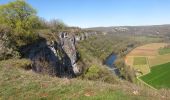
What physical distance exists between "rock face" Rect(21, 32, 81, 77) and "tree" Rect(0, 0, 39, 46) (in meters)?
1.22

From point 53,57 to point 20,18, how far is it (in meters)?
6.91

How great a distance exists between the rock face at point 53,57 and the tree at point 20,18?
1.22 meters

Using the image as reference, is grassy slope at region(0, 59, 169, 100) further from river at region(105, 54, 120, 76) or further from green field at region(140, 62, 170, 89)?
river at region(105, 54, 120, 76)

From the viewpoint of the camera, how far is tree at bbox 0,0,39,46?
2973 centimetres

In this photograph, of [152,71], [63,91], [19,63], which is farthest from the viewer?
[152,71]

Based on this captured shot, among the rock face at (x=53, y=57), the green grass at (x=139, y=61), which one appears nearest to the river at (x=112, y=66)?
the green grass at (x=139, y=61)

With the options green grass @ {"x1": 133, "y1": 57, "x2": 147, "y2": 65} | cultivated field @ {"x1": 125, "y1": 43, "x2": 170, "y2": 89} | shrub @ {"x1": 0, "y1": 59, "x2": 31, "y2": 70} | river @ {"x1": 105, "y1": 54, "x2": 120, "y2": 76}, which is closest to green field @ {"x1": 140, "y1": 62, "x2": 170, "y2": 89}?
cultivated field @ {"x1": 125, "y1": 43, "x2": 170, "y2": 89}

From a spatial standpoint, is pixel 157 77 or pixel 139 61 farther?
pixel 139 61

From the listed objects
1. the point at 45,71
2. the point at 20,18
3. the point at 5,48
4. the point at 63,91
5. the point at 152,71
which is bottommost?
the point at 152,71

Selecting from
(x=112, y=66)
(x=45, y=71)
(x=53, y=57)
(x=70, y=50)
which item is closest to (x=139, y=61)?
(x=112, y=66)

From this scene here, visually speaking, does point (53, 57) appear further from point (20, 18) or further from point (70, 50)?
point (70, 50)

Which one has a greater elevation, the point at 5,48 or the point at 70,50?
the point at 5,48

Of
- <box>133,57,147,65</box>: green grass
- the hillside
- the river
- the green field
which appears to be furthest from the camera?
<box>133,57,147,65</box>: green grass

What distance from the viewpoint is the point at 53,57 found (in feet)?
114
